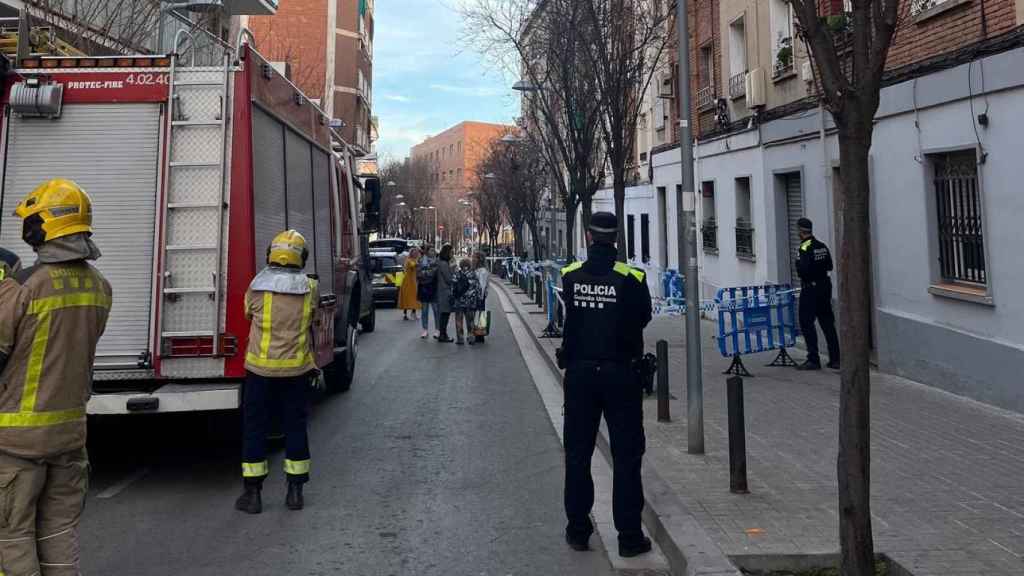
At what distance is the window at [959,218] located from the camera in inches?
350

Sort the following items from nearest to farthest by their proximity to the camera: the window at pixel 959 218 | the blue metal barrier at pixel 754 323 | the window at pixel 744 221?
1. the window at pixel 959 218
2. the blue metal barrier at pixel 754 323
3. the window at pixel 744 221

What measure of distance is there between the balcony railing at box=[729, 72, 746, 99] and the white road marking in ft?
42.1

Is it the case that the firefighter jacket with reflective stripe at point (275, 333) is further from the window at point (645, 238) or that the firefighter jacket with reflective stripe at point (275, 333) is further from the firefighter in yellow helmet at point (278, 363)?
the window at point (645, 238)

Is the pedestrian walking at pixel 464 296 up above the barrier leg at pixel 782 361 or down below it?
above

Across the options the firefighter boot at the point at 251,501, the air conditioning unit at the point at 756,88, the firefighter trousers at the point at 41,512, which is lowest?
the firefighter boot at the point at 251,501

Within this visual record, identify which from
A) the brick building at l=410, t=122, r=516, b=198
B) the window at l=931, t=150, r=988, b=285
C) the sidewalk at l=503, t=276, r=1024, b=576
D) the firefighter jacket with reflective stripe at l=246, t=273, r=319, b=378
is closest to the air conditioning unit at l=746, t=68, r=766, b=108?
the window at l=931, t=150, r=988, b=285

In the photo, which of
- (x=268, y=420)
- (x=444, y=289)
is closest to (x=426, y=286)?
(x=444, y=289)

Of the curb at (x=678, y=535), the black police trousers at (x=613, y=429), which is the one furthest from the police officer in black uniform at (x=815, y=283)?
the black police trousers at (x=613, y=429)

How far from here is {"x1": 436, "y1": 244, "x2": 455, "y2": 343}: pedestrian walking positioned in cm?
1555

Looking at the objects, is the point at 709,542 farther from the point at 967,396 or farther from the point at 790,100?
the point at 790,100

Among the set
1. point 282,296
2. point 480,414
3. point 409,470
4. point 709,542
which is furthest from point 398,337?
point 709,542

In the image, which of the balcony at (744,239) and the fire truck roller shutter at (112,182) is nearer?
the fire truck roller shutter at (112,182)

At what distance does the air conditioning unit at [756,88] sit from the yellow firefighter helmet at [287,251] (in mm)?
11075

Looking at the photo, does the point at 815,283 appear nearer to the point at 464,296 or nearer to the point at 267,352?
the point at 464,296
